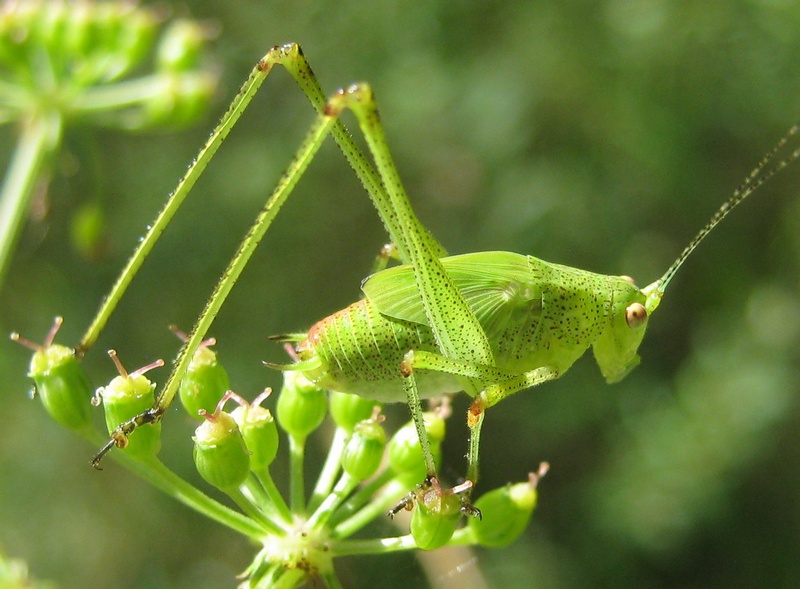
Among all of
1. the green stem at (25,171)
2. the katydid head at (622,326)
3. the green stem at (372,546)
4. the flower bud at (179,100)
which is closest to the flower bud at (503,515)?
the green stem at (372,546)

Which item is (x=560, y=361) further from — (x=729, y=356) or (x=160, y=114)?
(x=729, y=356)

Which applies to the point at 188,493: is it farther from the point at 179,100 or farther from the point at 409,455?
the point at 179,100

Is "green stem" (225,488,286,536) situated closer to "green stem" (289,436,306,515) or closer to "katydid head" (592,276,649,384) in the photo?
"green stem" (289,436,306,515)

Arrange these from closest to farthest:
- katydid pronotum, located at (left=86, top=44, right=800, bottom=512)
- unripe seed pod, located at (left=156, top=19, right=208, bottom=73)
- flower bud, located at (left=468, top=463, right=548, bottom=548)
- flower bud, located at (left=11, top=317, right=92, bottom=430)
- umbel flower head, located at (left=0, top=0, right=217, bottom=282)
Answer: katydid pronotum, located at (left=86, top=44, right=800, bottom=512)
flower bud, located at (left=11, top=317, right=92, bottom=430)
flower bud, located at (left=468, top=463, right=548, bottom=548)
umbel flower head, located at (left=0, top=0, right=217, bottom=282)
unripe seed pod, located at (left=156, top=19, right=208, bottom=73)

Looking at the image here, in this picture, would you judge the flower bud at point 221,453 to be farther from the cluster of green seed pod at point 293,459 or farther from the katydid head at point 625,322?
the katydid head at point 625,322

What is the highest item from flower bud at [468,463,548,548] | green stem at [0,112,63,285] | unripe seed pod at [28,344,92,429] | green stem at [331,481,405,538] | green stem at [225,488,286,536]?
green stem at [0,112,63,285]

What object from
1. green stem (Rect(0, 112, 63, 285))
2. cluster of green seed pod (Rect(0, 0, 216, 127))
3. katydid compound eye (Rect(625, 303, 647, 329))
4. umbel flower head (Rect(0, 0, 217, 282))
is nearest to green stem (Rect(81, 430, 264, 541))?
green stem (Rect(0, 112, 63, 285))

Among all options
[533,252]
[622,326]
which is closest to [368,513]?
[622,326]

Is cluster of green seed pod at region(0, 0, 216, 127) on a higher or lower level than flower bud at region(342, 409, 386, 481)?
higher
